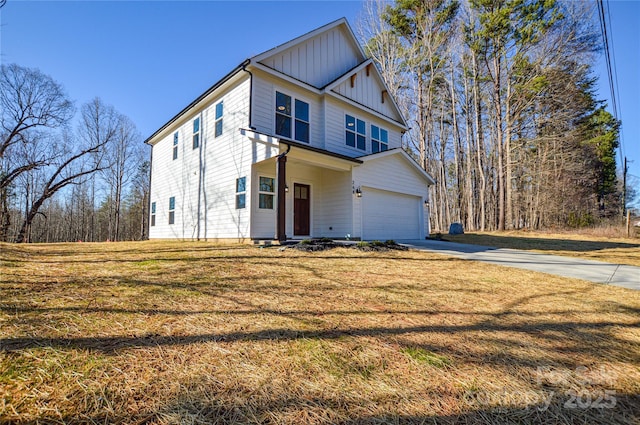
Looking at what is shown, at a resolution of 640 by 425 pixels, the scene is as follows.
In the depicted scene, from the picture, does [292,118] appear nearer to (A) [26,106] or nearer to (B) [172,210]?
(B) [172,210]

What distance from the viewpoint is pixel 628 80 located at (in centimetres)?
1156

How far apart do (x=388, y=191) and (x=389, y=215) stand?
38.8 inches

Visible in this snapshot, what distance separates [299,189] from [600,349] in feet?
29.4

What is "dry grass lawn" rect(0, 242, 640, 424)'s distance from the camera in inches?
53.9

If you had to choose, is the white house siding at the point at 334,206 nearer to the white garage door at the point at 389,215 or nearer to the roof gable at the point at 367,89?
the white garage door at the point at 389,215

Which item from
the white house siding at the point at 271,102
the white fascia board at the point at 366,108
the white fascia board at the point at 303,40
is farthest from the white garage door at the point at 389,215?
the white fascia board at the point at 303,40

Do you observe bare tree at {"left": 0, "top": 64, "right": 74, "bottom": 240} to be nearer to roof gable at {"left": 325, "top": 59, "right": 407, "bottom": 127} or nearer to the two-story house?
the two-story house

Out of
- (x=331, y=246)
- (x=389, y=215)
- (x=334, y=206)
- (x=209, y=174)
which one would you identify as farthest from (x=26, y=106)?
(x=389, y=215)

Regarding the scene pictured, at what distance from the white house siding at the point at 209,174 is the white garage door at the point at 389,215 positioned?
14.5 feet

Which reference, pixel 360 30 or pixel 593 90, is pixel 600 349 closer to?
pixel 360 30

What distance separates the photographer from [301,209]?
10.5 m

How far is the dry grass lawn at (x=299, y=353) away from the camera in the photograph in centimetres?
137

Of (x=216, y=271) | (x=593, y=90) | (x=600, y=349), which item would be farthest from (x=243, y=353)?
(x=593, y=90)

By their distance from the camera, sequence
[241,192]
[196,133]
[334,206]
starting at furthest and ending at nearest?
1. [196,133]
2. [334,206]
3. [241,192]
